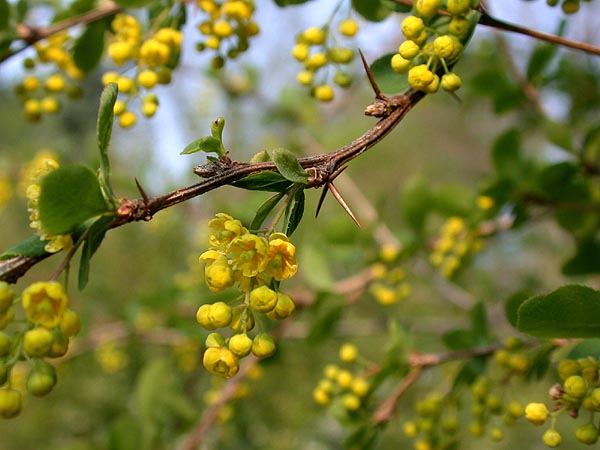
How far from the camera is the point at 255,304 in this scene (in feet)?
2.04

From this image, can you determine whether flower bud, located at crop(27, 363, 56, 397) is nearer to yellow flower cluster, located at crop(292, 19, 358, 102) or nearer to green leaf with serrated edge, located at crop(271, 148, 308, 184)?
green leaf with serrated edge, located at crop(271, 148, 308, 184)

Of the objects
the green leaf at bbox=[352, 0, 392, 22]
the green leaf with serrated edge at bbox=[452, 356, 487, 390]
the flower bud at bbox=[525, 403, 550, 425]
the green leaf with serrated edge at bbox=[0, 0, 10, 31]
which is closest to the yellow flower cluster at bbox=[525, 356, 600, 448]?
the flower bud at bbox=[525, 403, 550, 425]

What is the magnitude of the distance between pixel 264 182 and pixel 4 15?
0.73 m

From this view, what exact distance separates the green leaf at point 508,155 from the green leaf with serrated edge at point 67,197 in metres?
1.09

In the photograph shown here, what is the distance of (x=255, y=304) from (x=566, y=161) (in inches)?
38.1

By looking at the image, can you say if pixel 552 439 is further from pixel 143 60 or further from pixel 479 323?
pixel 143 60

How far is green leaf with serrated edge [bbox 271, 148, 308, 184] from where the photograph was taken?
59 centimetres

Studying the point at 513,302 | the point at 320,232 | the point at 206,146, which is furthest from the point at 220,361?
the point at 320,232

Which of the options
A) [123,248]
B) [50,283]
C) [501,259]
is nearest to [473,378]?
[50,283]

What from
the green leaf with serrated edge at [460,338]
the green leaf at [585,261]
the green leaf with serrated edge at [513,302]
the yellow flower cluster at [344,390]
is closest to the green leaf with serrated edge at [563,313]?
the green leaf with serrated edge at [513,302]

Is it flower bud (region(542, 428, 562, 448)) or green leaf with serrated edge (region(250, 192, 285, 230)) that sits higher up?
green leaf with serrated edge (region(250, 192, 285, 230))

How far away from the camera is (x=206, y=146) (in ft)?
2.03

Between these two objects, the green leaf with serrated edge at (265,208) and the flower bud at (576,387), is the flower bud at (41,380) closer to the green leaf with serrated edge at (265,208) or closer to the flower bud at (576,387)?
the green leaf with serrated edge at (265,208)

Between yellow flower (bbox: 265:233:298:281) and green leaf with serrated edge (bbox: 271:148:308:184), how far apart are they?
70 mm
